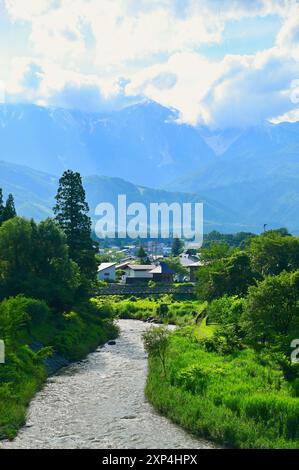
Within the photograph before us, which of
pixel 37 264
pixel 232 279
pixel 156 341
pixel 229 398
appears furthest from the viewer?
pixel 232 279

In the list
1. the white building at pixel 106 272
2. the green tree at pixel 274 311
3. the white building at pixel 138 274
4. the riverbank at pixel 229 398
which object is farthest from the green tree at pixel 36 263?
the white building at pixel 106 272

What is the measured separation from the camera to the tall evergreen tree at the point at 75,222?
69250mm

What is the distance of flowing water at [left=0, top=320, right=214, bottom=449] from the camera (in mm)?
28219

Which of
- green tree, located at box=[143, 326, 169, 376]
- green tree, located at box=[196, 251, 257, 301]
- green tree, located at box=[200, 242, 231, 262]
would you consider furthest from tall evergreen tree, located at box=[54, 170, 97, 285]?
green tree, located at box=[143, 326, 169, 376]

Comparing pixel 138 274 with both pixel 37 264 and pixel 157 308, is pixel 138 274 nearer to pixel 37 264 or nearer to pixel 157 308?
pixel 157 308

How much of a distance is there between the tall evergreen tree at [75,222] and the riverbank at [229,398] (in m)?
28.5

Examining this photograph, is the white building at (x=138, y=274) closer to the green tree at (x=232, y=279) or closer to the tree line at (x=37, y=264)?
the green tree at (x=232, y=279)

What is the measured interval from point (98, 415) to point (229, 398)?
323 inches

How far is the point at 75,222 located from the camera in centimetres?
7025

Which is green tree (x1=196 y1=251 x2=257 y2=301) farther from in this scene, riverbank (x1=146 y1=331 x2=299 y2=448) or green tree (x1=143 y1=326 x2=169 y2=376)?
green tree (x1=143 y1=326 x2=169 y2=376)

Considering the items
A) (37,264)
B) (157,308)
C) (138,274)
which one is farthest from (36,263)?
(138,274)

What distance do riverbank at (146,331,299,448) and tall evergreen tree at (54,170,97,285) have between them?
28.5 meters
